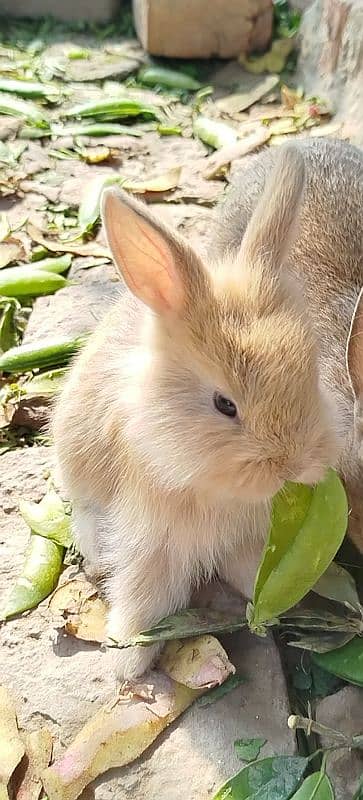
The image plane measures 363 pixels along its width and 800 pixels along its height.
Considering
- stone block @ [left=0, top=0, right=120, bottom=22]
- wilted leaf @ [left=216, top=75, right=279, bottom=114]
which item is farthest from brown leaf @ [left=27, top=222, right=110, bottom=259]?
stone block @ [left=0, top=0, right=120, bottom=22]

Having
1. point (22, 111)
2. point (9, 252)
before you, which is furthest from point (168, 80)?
point (9, 252)

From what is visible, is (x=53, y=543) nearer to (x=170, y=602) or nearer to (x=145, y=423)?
(x=170, y=602)

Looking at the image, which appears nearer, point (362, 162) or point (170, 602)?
point (170, 602)

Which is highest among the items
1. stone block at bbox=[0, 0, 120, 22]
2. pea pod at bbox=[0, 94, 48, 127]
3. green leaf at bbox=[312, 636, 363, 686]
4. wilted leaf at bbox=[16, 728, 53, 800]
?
stone block at bbox=[0, 0, 120, 22]

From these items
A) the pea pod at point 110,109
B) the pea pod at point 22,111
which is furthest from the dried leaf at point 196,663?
the pea pod at point 110,109

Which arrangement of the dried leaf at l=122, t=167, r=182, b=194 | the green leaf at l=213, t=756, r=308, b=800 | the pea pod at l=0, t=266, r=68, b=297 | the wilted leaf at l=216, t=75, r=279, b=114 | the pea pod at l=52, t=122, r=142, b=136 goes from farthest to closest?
the wilted leaf at l=216, t=75, r=279, b=114 → the pea pod at l=52, t=122, r=142, b=136 → the dried leaf at l=122, t=167, r=182, b=194 → the pea pod at l=0, t=266, r=68, b=297 → the green leaf at l=213, t=756, r=308, b=800

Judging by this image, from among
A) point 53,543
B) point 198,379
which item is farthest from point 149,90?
point 198,379

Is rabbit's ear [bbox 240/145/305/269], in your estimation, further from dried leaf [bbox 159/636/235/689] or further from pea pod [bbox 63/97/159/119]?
pea pod [bbox 63/97/159/119]
